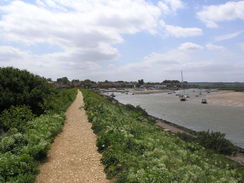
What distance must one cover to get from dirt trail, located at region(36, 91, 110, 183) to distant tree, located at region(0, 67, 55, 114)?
304 inches

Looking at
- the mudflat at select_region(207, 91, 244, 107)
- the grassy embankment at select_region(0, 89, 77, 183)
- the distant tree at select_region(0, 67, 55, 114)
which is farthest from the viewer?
the mudflat at select_region(207, 91, 244, 107)

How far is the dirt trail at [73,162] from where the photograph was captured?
6.22 m

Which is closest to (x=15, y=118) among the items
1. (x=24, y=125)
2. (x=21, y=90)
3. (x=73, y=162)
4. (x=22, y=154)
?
(x=24, y=125)

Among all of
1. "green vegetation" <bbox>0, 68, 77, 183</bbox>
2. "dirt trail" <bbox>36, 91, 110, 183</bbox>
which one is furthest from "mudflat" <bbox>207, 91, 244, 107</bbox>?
"dirt trail" <bbox>36, 91, 110, 183</bbox>

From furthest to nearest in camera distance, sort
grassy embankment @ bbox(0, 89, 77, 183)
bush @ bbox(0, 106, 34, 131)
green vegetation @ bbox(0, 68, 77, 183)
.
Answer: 1. bush @ bbox(0, 106, 34, 131)
2. green vegetation @ bbox(0, 68, 77, 183)
3. grassy embankment @ bbox(0, 89, 77, 183)

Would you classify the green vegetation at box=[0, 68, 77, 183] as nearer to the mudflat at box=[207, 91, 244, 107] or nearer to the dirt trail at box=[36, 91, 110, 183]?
the dirt trail at box=[36, 91, 110, 183]

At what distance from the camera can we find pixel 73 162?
737cm

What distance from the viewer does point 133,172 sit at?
578 cm

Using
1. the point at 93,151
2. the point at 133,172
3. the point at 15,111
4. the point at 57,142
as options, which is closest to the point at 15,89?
the point at 15,111

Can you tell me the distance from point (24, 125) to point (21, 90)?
667 cm

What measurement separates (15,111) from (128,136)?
7.71 meters

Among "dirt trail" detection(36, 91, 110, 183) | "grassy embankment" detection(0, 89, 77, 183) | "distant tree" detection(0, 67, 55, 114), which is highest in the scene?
"distant tree" detection(0, 67, 55, 114)

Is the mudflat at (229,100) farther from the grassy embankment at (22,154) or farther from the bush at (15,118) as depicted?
the grassy embankment at (22,154)

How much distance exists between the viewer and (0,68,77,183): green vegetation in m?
6.13
